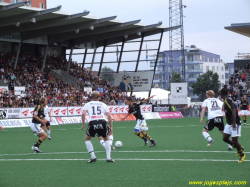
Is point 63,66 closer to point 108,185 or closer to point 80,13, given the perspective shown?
point 80,13

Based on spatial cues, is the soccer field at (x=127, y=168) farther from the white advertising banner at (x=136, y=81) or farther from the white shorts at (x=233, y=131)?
the white advertising banner at (x=136, y=81)

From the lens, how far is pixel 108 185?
9.11 m

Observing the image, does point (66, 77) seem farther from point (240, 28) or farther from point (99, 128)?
point (99, 128)

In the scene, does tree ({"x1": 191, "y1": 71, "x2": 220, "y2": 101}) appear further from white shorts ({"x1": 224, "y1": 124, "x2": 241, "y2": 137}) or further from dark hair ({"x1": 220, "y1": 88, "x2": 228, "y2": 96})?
dark hair ({"x1": 220, "y1": 88, "x2": 228, "y2": 96})

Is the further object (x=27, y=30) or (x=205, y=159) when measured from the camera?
(x=27, y=30)

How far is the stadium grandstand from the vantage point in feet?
135

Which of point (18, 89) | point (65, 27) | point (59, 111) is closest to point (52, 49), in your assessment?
point (65, 27)

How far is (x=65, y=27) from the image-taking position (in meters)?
47.6

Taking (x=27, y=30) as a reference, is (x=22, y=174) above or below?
below

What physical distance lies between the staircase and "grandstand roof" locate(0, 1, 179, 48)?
3.50 metres

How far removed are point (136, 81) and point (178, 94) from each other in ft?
31.1

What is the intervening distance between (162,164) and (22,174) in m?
3.56

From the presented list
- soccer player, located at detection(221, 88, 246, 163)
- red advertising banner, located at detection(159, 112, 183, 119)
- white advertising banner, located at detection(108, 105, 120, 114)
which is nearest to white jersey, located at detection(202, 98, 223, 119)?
soccer player, located at detection(221, 88, 246, 163)

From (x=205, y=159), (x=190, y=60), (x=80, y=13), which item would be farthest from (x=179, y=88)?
(x=190, y=60)
